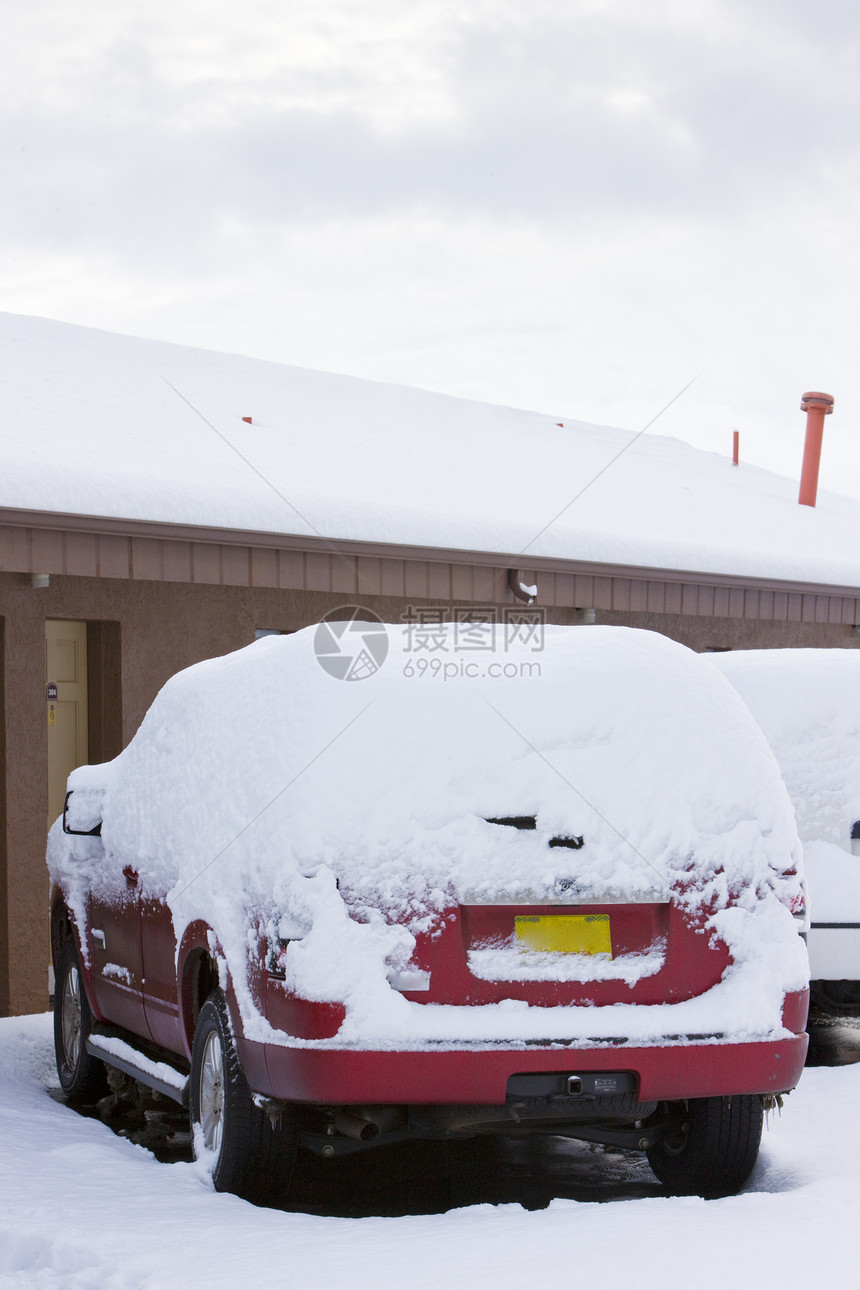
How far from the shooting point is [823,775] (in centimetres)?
704

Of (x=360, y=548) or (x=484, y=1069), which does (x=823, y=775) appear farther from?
(x=360, y=548)

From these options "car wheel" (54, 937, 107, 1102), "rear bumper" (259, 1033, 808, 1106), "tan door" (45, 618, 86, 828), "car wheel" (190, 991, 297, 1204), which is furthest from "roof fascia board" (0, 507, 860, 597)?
"rear bumper" (259, 1033, 808, 1106)

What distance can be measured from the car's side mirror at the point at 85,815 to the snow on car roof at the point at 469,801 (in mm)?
1277

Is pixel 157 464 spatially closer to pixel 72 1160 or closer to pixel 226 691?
pixel 226 691

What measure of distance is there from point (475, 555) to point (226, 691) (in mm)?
5287

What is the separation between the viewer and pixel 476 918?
4266 millimetres

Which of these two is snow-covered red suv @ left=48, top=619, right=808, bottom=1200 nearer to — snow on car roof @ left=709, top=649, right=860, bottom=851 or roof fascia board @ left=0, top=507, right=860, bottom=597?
snow on car roof @ left=709, top=649, right=860, bottom=851

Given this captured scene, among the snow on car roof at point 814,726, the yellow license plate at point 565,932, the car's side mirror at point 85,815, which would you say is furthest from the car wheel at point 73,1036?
the snow on car roof at point 814,726

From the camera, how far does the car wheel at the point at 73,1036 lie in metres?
6.42

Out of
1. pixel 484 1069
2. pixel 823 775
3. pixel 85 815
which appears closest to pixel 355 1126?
pixel 484 1069

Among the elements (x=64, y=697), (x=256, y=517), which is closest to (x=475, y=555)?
(x=256, y=517)

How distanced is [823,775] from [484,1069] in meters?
3.36

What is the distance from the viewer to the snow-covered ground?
3.57 m

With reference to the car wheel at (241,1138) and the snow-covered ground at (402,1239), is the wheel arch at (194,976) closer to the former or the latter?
the car wheel at (241,1138)
